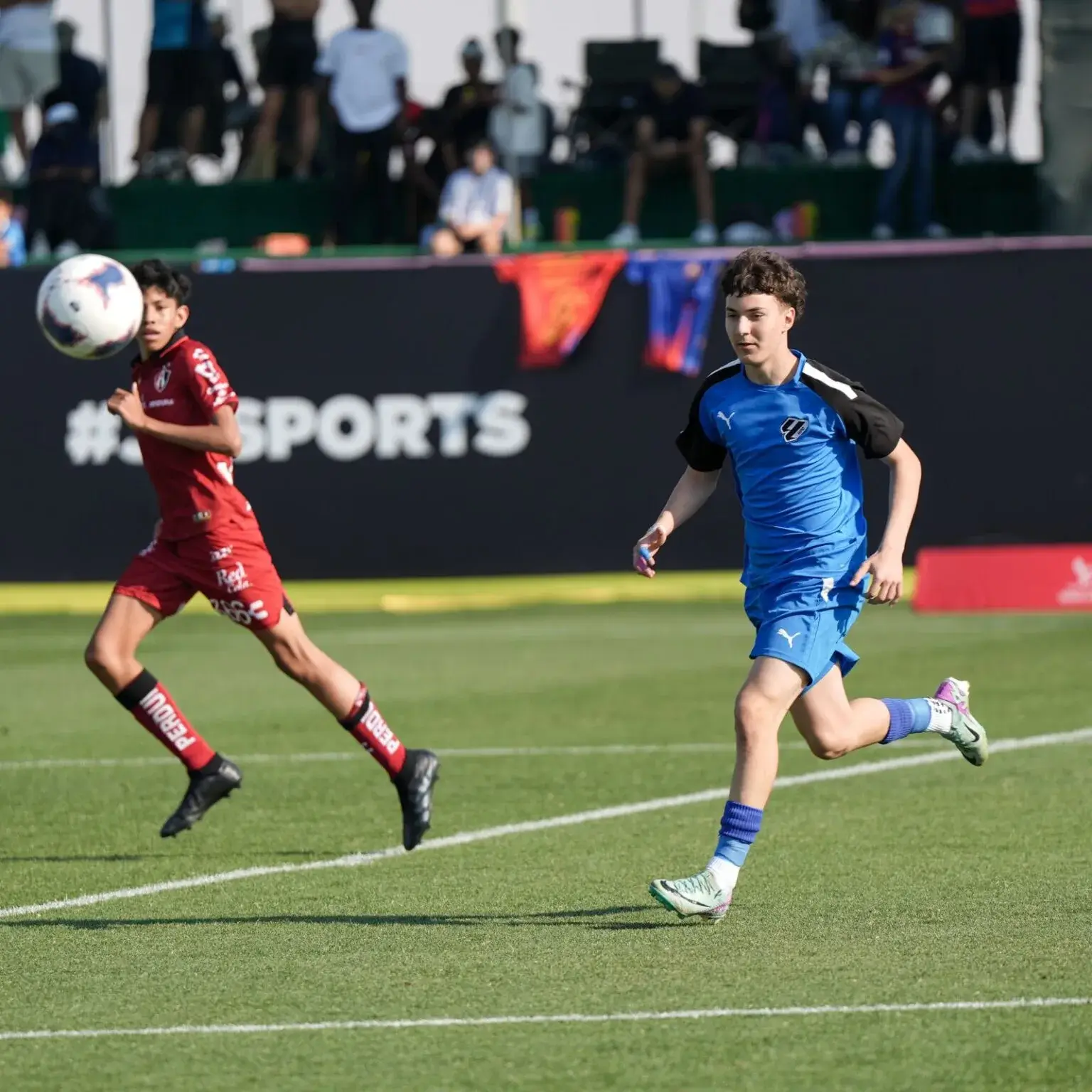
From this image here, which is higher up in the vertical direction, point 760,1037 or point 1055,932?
point 760,1037

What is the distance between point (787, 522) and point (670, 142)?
49.6 feet

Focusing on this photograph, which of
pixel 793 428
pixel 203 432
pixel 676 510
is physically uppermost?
pixel 793 428

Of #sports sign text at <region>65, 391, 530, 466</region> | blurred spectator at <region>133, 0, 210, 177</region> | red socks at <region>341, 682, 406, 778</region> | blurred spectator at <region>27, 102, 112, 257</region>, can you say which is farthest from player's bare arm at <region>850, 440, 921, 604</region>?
blurred spectator at <region>133, 0, 210, 177</region>

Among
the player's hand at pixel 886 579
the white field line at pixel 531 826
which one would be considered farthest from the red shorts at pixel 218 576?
the player's hand at pixel 886 579

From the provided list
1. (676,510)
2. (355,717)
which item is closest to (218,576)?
(355,717)

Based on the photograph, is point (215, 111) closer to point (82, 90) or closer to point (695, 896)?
point (82, 90)

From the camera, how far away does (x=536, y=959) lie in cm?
654

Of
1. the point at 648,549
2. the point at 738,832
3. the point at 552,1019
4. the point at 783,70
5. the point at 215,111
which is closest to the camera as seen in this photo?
the point at 552,1019

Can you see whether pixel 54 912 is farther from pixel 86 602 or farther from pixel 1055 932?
pixel 86 602

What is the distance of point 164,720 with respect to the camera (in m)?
9.21

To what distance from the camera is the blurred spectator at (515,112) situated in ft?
68.8

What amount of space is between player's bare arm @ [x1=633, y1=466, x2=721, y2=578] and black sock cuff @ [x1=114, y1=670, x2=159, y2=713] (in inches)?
98.3

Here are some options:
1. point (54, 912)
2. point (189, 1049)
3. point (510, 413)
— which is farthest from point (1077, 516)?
point (189, 1049)

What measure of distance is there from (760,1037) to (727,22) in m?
17.9
